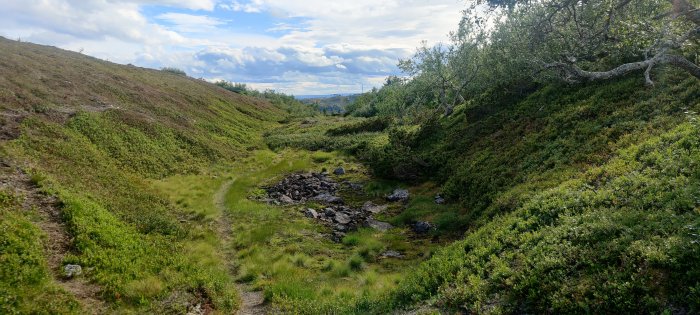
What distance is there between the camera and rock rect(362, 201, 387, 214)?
2684 cm

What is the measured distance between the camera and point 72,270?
1329 cm

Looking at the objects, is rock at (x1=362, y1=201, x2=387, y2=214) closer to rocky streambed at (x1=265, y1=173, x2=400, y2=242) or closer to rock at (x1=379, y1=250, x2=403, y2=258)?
rocky streambed at (x1=265, y1=173, x2=400, y2=242)

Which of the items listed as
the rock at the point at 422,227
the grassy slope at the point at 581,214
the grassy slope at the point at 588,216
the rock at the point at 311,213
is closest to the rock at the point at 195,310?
the grassy slope at the point at 581,214

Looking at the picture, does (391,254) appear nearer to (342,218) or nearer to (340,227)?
(340,227)

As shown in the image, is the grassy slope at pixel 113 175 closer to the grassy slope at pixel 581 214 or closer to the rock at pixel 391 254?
the rock at pixel 391 254

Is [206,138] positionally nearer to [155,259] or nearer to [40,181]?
[40,181]

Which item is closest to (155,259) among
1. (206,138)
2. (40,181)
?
(40,181)

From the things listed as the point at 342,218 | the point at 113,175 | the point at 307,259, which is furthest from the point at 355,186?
the point at 113,175

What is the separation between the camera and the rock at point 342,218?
978 inches

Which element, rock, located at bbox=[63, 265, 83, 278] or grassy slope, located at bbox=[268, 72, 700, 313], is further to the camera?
rock, located at bbox=[63, 265, 83, 278]

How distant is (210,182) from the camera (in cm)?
3341

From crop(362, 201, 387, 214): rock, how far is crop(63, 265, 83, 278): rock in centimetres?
1695

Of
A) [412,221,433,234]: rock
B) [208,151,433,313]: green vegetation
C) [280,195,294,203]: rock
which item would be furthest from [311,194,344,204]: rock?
[412,221,433,234]: rock

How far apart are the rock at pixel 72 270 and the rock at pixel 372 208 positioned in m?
16.9
